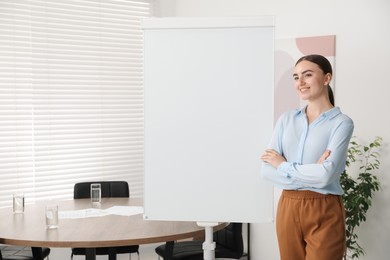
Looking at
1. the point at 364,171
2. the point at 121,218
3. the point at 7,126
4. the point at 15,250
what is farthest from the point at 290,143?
the point at 7,126

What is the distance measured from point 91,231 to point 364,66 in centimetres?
265

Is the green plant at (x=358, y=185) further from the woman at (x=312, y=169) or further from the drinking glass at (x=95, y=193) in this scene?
the drinking glass at (x=95, y=193)

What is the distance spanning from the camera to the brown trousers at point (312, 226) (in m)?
2.40

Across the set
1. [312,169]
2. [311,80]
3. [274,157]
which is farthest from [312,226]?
[311,80]

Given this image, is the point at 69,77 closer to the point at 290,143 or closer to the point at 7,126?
the point at 7,126

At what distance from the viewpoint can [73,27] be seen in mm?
5027

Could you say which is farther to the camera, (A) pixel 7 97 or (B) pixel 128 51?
(B) pixel 128 51

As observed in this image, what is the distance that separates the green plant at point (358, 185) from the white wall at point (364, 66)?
2.9 inches

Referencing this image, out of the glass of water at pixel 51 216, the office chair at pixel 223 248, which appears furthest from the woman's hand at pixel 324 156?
the glass of water at pixel 51 216

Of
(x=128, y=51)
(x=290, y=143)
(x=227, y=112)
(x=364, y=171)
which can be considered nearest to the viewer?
(x=227, y=112)

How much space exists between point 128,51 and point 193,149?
3.38 meters

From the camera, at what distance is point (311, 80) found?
248 cm

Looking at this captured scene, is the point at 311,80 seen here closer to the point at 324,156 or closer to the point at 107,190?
the point at 324,156

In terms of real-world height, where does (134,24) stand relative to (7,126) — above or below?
above
